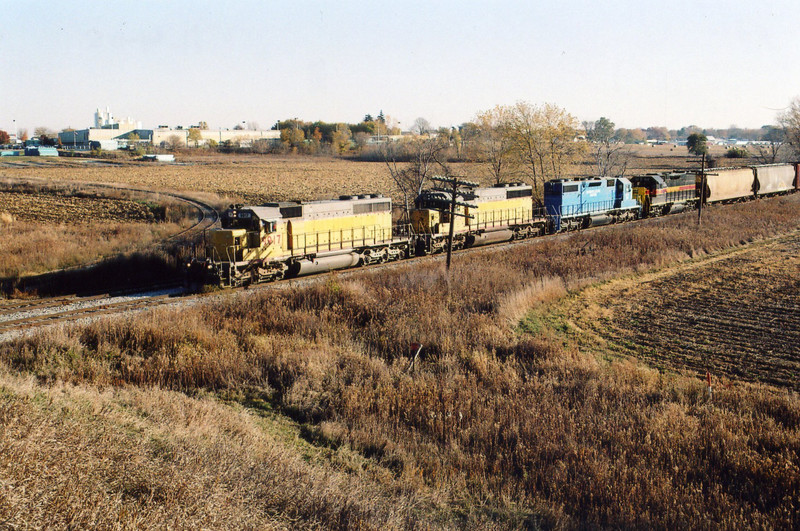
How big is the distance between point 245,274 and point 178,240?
31.6 ft

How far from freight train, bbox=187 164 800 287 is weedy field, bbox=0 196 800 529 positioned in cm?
271

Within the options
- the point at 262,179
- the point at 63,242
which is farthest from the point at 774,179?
the point at 63,242

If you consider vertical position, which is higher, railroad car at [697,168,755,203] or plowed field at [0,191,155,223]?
railroad car at [697,168,755,203]

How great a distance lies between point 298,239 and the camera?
21.0 m

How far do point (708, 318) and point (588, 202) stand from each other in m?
17.2

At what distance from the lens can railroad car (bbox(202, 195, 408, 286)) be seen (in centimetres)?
1934

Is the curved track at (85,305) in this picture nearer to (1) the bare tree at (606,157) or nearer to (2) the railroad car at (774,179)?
(1) the bare tree at (606,157)

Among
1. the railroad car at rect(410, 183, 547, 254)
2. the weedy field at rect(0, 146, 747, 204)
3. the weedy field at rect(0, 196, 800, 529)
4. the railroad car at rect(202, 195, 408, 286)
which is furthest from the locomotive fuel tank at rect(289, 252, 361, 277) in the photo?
the weedy field at rect(0, 146, 747, 204)

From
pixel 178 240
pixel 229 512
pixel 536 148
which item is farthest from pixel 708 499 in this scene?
pixel 536 148

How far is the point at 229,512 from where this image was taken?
5.66 meters

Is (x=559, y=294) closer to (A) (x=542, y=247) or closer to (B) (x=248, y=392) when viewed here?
(A) (x=542, y=247)

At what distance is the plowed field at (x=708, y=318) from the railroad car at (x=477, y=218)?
6.87 m

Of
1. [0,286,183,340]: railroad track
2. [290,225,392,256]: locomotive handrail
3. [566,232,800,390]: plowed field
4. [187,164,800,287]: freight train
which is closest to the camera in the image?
[566,232,800,390]: plowed field

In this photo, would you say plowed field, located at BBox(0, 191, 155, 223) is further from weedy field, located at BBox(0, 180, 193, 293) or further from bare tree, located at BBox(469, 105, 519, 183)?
bare tree, located at BBox(469, 105, 519, 183)
